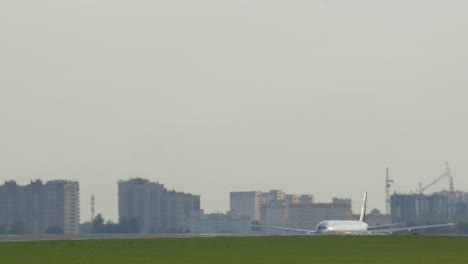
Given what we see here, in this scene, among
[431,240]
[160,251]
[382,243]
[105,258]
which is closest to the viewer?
[105,258]

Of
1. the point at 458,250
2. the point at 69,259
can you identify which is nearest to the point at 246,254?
the point at 69,259

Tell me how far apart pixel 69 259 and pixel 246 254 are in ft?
57.7

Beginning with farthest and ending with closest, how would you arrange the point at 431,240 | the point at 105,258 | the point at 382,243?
the point at 431,240 → the point at 382,243 → the point at 105,258

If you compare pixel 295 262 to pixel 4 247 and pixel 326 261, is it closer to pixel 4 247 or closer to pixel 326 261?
pixel 326 261

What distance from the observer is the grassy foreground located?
293 ft

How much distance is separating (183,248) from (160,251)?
24.3 feet

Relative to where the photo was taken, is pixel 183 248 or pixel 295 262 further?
pixel 183 248

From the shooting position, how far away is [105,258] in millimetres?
91062

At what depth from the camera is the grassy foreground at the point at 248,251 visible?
293 feet

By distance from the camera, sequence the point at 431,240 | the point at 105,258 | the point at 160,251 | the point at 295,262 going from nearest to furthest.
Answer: the point at 295,262
the point at 105,258
the point at 160,251
the point at 431,240

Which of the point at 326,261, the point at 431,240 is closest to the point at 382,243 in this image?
the point at 431,240

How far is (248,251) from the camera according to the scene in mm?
104688

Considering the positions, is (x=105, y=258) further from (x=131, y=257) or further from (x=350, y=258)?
(x=350, y=258)

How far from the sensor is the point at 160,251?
4156 inches
